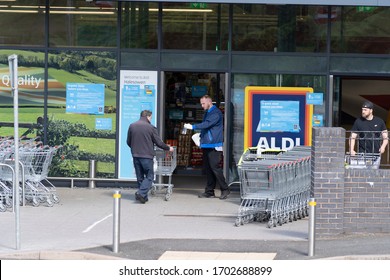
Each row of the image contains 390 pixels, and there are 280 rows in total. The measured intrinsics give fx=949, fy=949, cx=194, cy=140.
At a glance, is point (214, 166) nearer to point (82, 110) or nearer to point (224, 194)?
point (224, 194)

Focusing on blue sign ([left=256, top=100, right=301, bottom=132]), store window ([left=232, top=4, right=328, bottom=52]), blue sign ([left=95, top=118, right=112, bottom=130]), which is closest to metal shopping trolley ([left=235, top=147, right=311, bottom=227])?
blue sign ([left=256, top=100, right=301, bottom=132])

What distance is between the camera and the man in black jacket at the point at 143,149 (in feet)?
57.0

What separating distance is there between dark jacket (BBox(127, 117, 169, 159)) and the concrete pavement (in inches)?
38.8

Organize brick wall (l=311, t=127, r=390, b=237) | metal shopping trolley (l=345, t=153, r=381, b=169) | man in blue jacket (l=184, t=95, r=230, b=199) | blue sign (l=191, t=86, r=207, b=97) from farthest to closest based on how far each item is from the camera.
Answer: blue sign (l=191, t=86, r=207, b=97) < man in blue jacket (l=184, t=95, r=230, b=199) < metal shopping trolley (l=345, t=153, r=381, b=169) < brick wall (l=311, t=127, r=390, b=237)

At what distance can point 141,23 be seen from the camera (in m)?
19.2

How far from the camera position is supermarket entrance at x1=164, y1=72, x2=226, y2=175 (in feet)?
68.7

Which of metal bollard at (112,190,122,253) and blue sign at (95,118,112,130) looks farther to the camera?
blue sign at (95,118,112,130)

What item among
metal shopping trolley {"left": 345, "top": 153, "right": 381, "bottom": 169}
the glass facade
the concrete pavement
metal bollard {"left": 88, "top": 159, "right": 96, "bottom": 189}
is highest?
the glass facade

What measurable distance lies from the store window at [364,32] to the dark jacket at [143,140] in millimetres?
4235

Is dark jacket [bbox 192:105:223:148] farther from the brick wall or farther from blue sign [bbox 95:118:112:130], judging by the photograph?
the brick wall

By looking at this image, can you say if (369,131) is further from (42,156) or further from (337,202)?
(42,156)

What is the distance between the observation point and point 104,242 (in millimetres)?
13656
